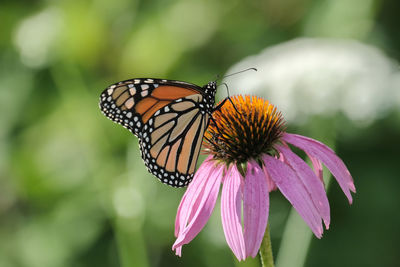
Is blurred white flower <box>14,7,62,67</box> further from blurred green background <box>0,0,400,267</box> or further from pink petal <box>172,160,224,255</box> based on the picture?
pink petal <box>172,160,224,255</box>

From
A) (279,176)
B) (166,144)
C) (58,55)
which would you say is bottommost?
(279,176)

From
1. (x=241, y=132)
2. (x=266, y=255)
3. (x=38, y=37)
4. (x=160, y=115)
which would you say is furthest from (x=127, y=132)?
(x=266, y=255)

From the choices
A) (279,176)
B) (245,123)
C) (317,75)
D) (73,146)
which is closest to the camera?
(279,176)

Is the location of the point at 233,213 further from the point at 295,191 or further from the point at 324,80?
the point at 324,80

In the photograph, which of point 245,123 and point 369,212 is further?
point 369,212

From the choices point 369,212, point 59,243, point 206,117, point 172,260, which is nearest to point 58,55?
point 59,243

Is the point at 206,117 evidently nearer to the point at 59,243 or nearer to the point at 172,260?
the point at 172,260

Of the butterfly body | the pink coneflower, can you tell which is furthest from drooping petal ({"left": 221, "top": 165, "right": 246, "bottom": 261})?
the butterfly body

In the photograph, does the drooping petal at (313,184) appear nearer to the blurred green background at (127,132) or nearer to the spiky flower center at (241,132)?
the spiky flower center at (241,132)
